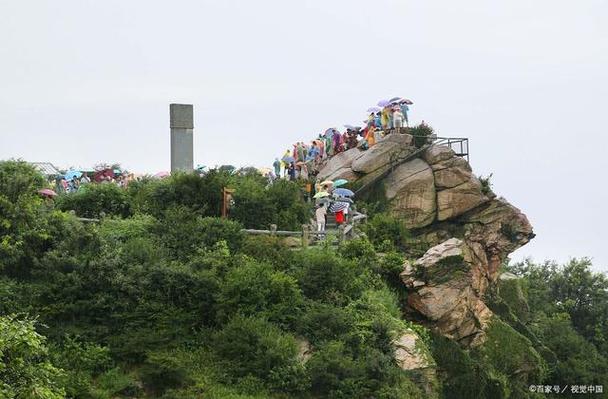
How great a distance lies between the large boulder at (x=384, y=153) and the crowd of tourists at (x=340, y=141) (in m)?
0.75

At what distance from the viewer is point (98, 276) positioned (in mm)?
27781

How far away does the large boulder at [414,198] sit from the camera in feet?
126

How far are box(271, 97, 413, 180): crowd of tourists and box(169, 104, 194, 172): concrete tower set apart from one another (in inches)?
130

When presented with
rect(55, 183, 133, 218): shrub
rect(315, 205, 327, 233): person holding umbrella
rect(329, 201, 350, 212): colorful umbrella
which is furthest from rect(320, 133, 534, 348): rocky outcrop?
rect(55, 183, 133, 218): shrub

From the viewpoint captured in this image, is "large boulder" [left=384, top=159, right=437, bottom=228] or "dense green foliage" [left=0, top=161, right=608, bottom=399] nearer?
"dense green foliage" [left=0, top=161, right=608, bottom=399]

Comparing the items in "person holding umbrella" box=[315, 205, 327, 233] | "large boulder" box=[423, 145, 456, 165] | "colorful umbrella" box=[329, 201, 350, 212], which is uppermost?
"large boulder" box=[423, 145, 456, 165]

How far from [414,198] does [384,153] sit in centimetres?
223

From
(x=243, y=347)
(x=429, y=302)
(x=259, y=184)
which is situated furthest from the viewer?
(x=259, y=184)

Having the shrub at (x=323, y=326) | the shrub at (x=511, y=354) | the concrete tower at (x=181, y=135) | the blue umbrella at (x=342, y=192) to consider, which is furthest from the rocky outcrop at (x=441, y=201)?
the shrub at (x=323, y=326)

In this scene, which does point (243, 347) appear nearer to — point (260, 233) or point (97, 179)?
point (260, 233)

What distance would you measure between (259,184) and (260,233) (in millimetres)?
3759

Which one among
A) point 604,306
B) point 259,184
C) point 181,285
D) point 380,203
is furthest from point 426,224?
point 604,306

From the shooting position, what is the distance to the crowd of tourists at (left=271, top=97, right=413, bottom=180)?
136 feet

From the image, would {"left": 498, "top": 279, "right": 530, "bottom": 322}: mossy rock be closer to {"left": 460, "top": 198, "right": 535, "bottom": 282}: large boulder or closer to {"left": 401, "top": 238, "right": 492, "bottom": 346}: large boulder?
{"left": 460, "top": 198, "right": 535, "bottom": 282}: large boulder
